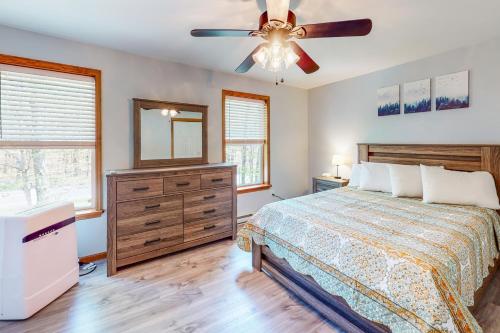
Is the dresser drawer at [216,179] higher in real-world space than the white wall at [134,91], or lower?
lower

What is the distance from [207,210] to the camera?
10.1 ft

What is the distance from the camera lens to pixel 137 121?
2898mm

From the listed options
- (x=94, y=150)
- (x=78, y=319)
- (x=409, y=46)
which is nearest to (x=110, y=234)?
(x=78, y=319)

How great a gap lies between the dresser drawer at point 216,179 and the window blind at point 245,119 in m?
0.82

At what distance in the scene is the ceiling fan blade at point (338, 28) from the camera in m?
1.46

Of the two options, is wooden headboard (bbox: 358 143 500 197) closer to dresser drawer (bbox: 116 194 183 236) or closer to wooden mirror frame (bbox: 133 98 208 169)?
wooden mirror frame (bbox: 133 98 208 169)

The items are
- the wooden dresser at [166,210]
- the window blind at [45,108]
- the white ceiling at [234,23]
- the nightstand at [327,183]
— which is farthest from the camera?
the nightstand at [327,183]

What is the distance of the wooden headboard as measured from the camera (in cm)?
256

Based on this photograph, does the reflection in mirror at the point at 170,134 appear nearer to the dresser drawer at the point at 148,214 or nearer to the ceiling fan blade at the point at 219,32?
the dresser drawer at the point at 148,214

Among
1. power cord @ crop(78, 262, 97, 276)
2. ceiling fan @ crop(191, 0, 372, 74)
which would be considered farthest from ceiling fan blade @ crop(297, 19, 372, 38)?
power cord @ crop(78, 262, 97, 276)

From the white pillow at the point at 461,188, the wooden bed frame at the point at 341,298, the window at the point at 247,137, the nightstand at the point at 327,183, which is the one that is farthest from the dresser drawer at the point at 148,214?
the white pillow at the point at 461,188

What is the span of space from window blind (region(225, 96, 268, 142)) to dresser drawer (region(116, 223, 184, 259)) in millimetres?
1669

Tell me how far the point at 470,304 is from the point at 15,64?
4154 millimetres

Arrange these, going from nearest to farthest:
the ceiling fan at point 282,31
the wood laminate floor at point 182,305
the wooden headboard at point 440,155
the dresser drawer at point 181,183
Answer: the ceiling fan at point 282,31
the wood laminate floor at point 182,305
the wooden headboard at point 440,155
the dresser drawer at point 181,183
